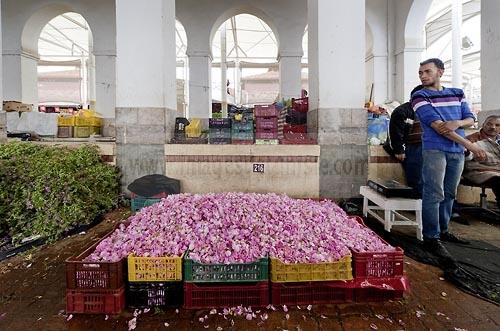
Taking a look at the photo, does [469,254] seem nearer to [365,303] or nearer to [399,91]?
[365,303]

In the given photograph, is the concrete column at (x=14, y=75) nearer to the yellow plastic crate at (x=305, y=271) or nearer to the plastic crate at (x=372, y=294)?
the yellow plastic crate at (x=305, y=271)

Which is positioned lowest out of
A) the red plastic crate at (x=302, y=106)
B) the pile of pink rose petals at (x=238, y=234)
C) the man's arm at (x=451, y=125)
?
the pile of pink rose petals at (x=238, y=234)

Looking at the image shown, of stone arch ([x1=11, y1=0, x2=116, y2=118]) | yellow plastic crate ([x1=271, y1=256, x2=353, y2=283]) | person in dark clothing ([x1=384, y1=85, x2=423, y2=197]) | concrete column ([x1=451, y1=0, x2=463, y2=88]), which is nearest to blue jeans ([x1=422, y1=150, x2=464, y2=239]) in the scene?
person in dark clothing ([x1=384, y1=85, x2=423, y2=197])

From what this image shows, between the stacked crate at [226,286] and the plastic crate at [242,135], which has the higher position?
the plastic crate at [242,135]

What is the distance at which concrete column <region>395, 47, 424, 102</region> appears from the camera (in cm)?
946

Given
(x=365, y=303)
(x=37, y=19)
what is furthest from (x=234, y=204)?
(x=37, y=19)

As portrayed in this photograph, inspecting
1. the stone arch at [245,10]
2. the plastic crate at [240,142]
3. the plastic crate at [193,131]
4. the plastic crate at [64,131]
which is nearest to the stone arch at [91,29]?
the plastic crate at [64,131]

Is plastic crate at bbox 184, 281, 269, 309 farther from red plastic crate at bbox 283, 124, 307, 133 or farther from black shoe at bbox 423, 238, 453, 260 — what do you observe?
red plastic crate at bbox 283, 124, 307, 133

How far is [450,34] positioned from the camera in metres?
20.0

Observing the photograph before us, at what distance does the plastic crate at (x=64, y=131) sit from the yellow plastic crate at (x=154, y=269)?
8.47 m

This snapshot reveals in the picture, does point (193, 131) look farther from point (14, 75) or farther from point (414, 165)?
point (14, 75)

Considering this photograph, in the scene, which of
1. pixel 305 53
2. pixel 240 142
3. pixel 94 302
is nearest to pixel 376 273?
pixel 94 302

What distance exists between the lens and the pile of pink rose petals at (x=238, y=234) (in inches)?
101

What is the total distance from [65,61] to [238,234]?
2639cm
